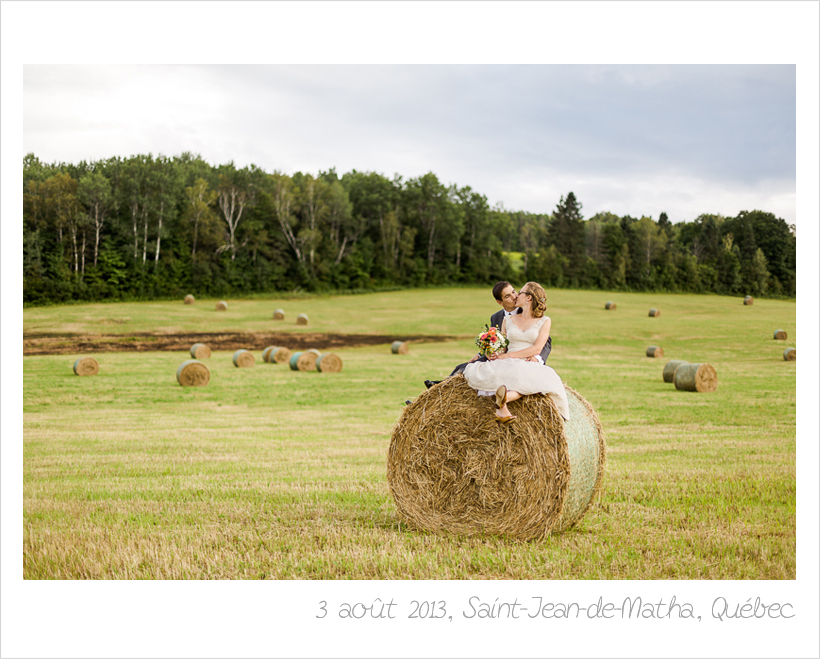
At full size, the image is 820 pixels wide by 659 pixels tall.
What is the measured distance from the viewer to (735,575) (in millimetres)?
5309

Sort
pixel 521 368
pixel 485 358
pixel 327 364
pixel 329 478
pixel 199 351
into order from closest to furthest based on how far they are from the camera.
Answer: pixel 521 368 < pixel 485 358 < pixel 329 478 < pixel 327 364 < pixel 199 351

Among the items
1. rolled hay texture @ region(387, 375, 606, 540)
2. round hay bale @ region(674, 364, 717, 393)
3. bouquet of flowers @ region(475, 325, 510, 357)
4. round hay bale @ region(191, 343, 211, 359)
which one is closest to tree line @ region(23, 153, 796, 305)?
round hay bale @ region(674, 364, 717, 393)

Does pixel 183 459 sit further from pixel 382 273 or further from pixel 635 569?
pixel 382 273

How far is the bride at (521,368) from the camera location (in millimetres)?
5758

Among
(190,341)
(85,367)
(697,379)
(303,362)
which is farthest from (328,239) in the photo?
(697,379)

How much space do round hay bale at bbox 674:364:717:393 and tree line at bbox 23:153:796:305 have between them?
4.23 meters

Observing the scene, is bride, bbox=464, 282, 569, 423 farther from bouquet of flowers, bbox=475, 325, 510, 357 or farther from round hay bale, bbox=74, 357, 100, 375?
round hay bale, bbox=74, 357, 100, 375

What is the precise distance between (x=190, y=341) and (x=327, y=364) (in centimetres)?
948

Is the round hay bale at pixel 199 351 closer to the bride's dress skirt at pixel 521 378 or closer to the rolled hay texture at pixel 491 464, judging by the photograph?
the rolled hay texture at pixel 491 464

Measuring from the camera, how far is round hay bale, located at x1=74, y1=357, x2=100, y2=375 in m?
19.7

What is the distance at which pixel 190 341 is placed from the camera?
28.4 m

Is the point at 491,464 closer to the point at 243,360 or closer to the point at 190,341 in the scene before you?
the point at 243,360

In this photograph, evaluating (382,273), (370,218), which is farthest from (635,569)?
(370,218)

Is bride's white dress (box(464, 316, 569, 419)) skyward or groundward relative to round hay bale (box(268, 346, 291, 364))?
skyward
